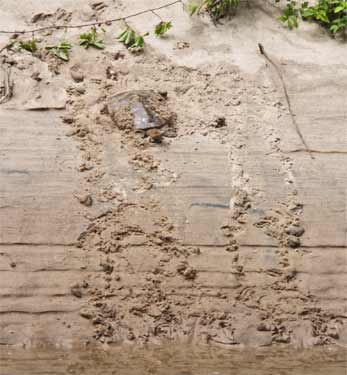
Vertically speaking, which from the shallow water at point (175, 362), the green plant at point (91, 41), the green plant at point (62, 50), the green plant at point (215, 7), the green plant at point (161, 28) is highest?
the green plant at point (215, 7)

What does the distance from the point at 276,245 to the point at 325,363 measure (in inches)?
27.6

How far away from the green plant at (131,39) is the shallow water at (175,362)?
2.07 meters

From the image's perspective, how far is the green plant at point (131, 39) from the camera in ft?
19.5

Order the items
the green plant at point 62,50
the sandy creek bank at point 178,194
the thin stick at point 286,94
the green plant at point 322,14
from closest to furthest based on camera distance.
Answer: the sandy creek bank at point 178,194, the thin stick at point 286,94, the green plant at point 62,50, the green plant at point 322,14

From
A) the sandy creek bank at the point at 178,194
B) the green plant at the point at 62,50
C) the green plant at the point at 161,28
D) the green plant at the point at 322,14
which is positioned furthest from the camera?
the green plant at the point at 322,14

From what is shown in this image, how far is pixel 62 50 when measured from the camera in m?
5.90

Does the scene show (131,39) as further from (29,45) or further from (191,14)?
(29,45)

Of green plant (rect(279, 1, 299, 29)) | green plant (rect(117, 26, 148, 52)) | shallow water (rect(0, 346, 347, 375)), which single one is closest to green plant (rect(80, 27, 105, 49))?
green plant (rect(117, 26, 148, 52))

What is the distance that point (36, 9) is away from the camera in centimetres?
619

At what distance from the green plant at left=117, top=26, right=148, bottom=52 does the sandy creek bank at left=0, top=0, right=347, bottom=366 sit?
0.05 m

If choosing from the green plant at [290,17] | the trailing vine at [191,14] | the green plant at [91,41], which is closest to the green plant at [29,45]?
the trailing vine at [191,14]

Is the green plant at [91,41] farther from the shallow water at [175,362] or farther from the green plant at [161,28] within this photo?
the shallow water at [175,362]

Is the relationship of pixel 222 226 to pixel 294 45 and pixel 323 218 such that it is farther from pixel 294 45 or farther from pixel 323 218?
pixel 294 45

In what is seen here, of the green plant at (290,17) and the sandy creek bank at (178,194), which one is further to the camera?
the green plant at (290,17)
